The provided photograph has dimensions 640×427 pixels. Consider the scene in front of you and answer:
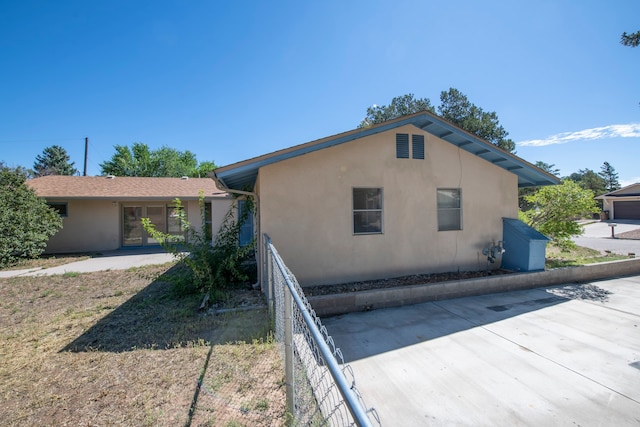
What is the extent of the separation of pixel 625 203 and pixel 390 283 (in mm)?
36437

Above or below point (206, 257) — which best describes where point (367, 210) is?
above

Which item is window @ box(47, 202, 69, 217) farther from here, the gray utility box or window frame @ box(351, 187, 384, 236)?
the gray utility box

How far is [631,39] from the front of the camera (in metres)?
6.90

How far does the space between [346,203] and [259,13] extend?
20.0 feet

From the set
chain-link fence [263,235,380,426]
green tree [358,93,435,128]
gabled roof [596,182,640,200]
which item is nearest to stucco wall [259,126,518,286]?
chain-link fence [263,235,380,426]

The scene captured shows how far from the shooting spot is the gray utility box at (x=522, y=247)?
6961mm

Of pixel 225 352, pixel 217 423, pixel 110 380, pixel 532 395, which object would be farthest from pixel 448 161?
pixel 110 380

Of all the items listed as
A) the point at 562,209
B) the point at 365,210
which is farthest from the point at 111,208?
the point at 562,209

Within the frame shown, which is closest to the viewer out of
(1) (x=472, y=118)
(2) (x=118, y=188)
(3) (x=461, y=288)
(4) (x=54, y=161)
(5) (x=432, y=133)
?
(3) (x=461, y=288)

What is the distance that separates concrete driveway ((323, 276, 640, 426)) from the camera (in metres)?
2.58

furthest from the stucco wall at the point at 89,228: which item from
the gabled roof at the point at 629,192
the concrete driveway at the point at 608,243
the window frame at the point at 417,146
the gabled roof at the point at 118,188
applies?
the gabled roof at the point at 629,192

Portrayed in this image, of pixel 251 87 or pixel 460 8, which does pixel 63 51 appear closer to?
pixel 251 87

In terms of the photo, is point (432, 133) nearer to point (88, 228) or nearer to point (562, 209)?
point (562, 209)

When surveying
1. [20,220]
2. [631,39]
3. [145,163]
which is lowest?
[20,220]
